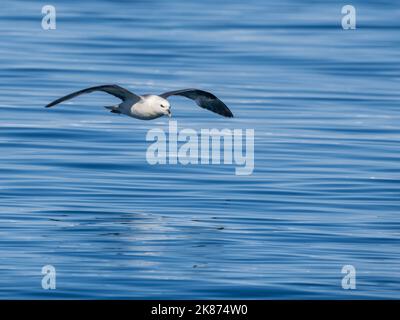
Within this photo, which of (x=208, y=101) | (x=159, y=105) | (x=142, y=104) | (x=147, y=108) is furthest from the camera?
(x=208, y=101)

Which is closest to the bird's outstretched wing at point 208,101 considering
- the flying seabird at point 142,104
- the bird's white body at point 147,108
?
the flying seabird at point 142,104

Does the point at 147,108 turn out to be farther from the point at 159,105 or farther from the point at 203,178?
the point at 203,178

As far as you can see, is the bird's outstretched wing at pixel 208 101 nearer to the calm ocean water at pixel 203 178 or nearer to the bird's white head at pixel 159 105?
the bird's white head at pixel 159 105

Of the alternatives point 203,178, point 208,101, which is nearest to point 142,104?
point 208,101

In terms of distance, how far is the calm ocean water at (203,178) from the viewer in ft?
58.8

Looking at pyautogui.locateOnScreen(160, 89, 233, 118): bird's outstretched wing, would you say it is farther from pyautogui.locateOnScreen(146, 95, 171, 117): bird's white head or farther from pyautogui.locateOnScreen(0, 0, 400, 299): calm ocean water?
pyautogui.locateOnScreen(0, 0, 400, 299): calm ocean water

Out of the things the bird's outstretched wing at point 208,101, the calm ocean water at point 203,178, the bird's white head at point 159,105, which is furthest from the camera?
the bird's outstretched wing at point 208,101

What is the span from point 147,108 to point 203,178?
8.38 feet

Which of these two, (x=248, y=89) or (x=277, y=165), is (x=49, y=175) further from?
(x=248, y=89)

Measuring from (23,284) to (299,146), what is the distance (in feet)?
32.5

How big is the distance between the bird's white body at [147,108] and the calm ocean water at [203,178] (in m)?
1.34

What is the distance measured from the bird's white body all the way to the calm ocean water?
52.8 inches

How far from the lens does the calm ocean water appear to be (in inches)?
706

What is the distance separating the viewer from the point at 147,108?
21219 mm
